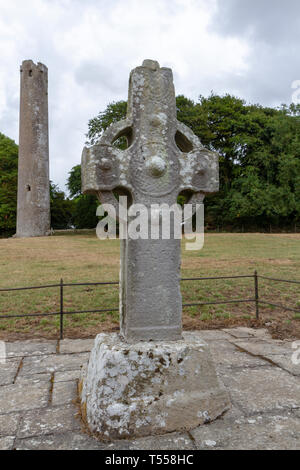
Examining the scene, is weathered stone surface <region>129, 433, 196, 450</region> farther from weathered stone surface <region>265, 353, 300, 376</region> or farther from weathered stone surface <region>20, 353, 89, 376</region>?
weathered stone surface <region>265, 353, 300, 376</region>

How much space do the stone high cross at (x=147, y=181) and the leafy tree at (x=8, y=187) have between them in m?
31.0

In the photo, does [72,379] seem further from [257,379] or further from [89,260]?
[89,260]

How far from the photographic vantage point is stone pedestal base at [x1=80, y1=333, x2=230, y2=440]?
8.76 ft

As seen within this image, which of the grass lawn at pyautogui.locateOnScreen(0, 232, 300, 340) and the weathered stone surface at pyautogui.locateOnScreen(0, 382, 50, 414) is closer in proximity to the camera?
the weathered stone surface at pyautogui.locateOnScreen(0, 382, 50, 414)

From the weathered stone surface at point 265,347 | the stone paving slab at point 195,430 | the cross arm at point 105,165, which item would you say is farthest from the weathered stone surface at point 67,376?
the weathered stone surface at point 265,347

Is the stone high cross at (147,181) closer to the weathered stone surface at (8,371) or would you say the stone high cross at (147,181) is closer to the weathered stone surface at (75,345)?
the weathered stone surface at (8,371)

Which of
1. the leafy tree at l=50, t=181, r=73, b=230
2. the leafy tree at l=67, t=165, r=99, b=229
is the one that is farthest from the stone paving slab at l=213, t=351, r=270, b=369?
the leafy tree at l=50, t=181, r=73, b=230

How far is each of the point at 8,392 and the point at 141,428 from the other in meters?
1.54

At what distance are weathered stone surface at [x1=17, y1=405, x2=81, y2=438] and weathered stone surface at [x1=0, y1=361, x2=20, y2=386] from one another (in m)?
0.88

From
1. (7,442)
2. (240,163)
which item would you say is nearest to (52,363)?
(7,442)

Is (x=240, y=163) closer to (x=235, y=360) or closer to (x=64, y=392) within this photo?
(x=235, y=360)

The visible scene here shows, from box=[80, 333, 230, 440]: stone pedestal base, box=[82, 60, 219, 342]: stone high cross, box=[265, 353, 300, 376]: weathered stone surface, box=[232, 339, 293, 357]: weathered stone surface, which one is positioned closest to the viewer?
box=[80, 333, 230, 440]: stone pedestal base

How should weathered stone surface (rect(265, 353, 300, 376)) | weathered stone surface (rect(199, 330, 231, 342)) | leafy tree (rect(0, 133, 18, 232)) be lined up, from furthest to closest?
leafy tree (rect(0, 133, 18, 232)) → weathered stone surface (rect(199, 330, 231, 342)) → weathered stone surface (rect(265, 353, 300, 376))

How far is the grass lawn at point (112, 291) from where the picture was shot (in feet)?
21.0
